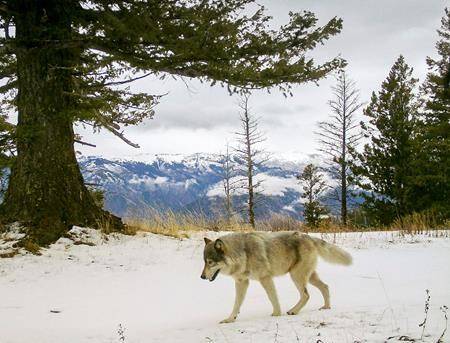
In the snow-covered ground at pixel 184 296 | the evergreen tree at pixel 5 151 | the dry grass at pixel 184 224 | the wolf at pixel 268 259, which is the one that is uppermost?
the evergreen tree at pixel 5 151

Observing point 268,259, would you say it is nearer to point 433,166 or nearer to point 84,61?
point 84,61

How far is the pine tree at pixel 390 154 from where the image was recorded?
97.3ft

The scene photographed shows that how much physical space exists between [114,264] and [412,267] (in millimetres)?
5949

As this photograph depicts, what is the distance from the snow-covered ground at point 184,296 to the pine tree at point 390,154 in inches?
733

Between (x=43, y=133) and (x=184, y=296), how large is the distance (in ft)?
17.1

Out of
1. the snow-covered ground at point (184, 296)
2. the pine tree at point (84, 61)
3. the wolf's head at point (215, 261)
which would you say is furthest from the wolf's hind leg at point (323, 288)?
the pine tree at point (84, 61)

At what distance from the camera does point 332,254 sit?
21.7 ft

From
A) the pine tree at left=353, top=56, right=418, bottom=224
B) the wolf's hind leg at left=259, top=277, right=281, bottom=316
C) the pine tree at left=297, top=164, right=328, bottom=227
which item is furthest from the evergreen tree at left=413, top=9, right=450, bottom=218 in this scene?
the wolf's hind leg at left=259, top=277, right=281, bottom=316

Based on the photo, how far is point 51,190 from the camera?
10555mm

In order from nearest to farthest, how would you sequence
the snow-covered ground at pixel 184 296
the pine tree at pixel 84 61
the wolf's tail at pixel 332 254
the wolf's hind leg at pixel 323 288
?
1. the snow-covered ground at pixel 184 296
2. the wolf's hind leg at pixel 323 288
3. the wolf's tail at pixel 332 254
4. the pine tree at pixel 84 61

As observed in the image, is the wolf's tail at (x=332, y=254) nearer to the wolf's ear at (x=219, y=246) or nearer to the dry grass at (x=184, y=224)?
the wolf's ear at (x=219, y=246)

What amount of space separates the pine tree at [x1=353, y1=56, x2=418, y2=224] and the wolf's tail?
24.2 m

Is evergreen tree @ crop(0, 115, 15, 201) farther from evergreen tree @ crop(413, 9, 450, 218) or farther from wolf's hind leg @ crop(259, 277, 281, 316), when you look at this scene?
evergreen tree @ crop(413, 9, 450, 218)

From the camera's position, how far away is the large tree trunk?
10352 millimetres
